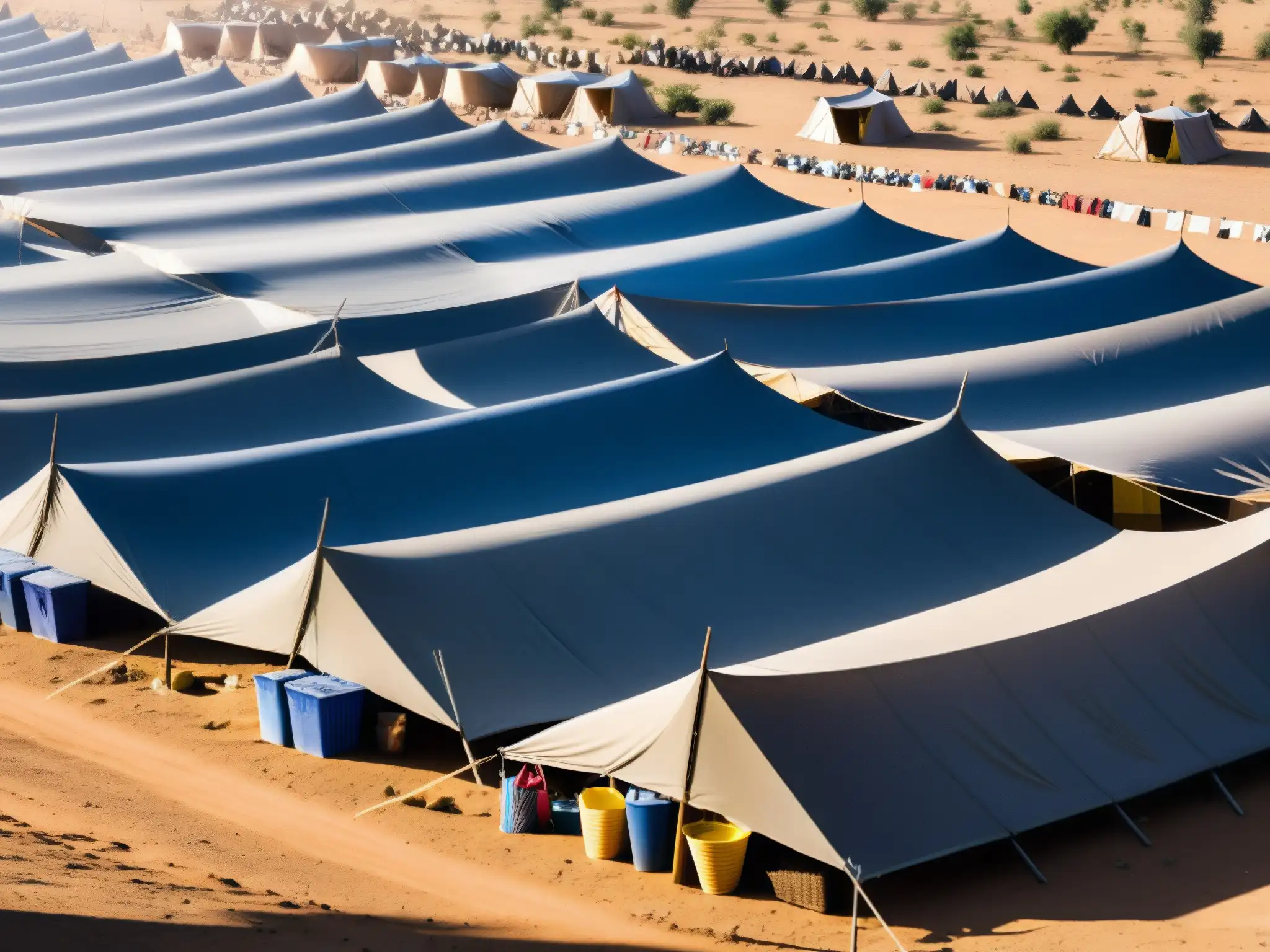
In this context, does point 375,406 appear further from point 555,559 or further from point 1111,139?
point 1111,139

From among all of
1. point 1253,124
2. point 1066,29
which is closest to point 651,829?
point 1253,124

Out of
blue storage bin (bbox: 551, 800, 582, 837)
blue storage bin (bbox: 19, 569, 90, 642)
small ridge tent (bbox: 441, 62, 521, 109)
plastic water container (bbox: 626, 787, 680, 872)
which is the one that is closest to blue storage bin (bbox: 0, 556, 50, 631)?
blue storage bin (bbox: 19, 569, 90, 642)

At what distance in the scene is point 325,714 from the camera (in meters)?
12.7

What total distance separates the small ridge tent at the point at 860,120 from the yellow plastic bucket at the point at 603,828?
35.2 m

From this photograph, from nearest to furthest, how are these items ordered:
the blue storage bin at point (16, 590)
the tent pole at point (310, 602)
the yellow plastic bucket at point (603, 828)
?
the yellow plastic bucket at point (603, 828) < the tent pole at point (310, 602) < the blue storage bin at point (16, 590)

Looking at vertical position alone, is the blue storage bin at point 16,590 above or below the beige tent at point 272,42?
below

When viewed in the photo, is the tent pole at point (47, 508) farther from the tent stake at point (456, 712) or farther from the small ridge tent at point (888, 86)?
the small ridge tent at point (888, 86)

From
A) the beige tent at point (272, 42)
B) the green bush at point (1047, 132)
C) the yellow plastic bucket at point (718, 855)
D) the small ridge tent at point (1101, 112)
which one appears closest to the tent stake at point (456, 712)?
the yellow plastic bucket at point (718, 855)

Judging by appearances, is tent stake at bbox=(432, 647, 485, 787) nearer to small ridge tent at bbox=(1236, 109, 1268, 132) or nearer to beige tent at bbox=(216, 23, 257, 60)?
small ridge tent at bbox=(1236, 109, 1268, 132)

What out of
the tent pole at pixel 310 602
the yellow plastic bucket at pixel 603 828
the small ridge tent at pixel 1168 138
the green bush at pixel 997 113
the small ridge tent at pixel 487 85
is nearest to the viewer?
the yellow plastic bucket at pixel 603 828

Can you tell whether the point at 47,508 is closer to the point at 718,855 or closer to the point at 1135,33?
the point at 718,855

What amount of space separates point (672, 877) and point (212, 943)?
331 cm

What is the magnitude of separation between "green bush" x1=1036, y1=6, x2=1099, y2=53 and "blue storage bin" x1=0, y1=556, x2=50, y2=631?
50.7m

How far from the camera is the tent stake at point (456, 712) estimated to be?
474 inches
